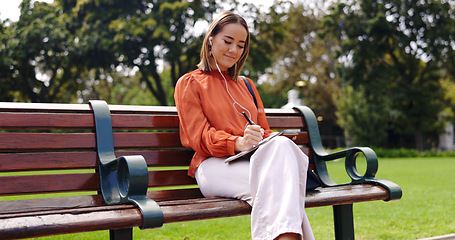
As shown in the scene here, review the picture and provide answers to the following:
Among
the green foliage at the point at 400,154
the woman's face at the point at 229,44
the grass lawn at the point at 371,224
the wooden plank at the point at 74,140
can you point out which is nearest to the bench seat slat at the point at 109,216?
the wooden plank at the point at 74,140

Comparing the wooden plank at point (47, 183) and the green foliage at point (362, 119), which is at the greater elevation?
the wooden plank at point (47, 183)

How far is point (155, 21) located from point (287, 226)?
1721cm

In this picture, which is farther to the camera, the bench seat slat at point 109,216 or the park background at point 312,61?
the park background at point 312,61

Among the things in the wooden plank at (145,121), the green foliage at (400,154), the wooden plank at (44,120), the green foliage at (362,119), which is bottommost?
the green foliage at (400,154)

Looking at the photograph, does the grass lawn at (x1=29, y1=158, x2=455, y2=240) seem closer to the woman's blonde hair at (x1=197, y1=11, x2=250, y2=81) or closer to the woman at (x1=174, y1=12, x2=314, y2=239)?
the woman at (x1=174, y1=12, x2=314, y2=239)

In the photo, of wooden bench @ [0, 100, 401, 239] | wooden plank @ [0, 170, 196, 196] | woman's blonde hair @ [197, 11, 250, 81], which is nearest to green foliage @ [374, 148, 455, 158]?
woman's blonde hair @ [197, 11, 250, 81]

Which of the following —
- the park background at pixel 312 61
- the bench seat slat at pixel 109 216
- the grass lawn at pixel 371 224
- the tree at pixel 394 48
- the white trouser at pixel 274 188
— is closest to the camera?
the bench seat slat at pixel 109 216

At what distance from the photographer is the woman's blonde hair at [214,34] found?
2.76 metres

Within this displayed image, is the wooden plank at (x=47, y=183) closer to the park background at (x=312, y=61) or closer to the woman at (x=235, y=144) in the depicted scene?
the woman at (x=235, y=144)

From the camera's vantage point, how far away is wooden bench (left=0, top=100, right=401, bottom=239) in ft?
5.87

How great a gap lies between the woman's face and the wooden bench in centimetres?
49

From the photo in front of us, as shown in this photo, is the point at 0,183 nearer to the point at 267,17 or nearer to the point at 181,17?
the point at 181,17

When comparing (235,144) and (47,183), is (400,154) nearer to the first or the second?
(235,144)

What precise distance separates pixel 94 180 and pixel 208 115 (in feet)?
2.43
